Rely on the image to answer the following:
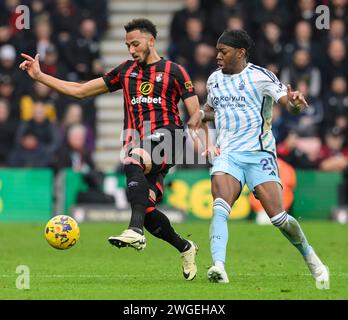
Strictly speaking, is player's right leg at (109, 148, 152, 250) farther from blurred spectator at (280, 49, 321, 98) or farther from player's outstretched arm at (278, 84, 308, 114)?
blurred spectator at (280, 49, 321, 98)

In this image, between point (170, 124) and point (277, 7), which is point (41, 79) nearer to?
point (170, 124)

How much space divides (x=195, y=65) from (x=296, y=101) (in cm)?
1321

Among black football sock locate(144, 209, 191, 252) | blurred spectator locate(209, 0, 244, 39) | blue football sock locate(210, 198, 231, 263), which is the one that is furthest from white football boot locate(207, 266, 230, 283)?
blurred spectator locate(209, 0, 244, 39)

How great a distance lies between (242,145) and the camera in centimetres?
1059

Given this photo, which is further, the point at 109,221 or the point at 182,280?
the point at 109,221

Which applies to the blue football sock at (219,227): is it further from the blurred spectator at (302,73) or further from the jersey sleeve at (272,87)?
the blurred spectator at (302,73)

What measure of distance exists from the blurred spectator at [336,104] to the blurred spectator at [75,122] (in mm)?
4790

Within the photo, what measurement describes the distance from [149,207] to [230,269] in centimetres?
170

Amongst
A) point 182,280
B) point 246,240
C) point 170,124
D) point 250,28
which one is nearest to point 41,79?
point 170,124

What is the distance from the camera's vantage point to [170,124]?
1103 cm
